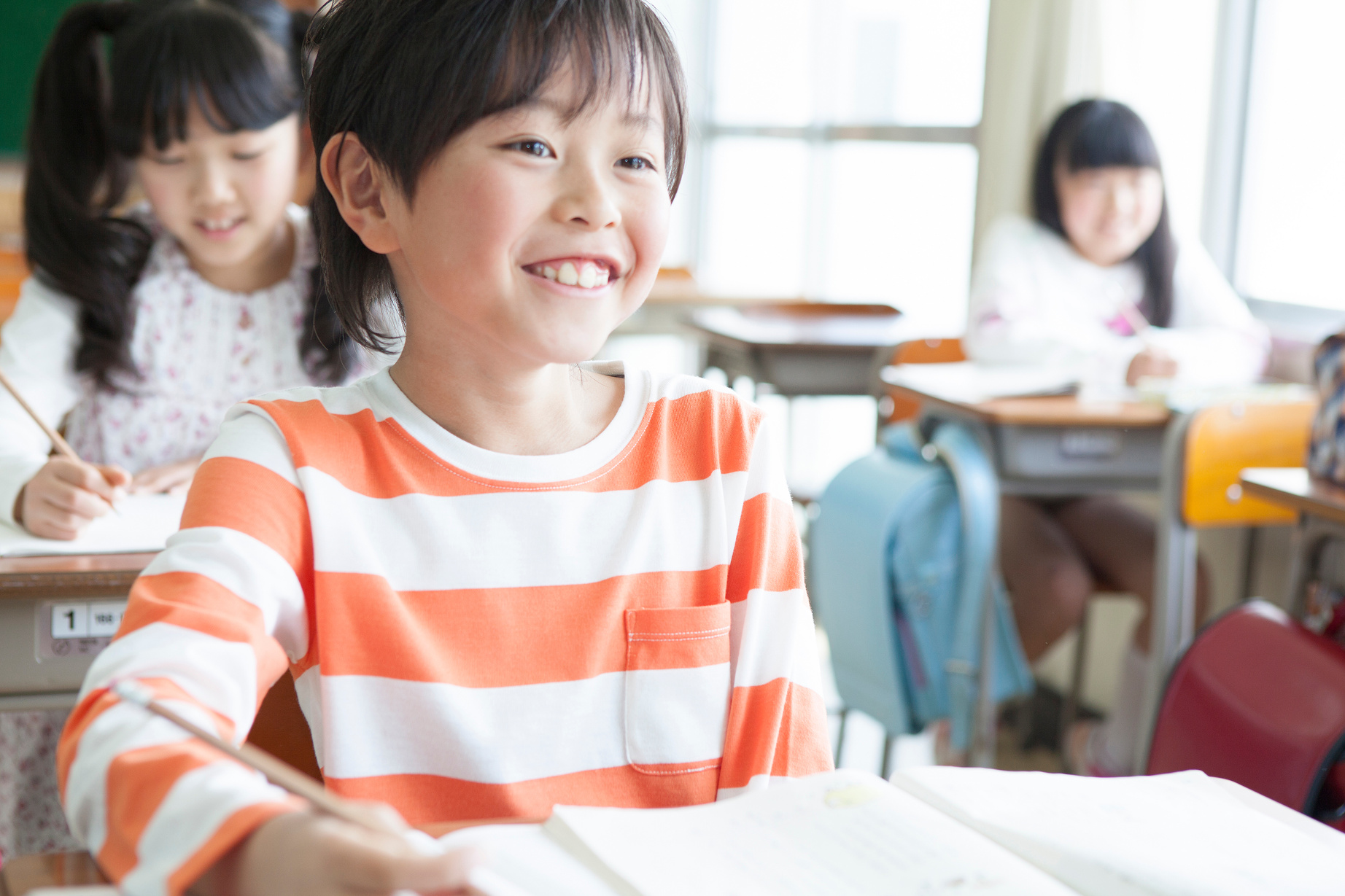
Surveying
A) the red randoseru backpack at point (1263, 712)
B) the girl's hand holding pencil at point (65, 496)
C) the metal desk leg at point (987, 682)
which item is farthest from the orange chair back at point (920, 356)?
the girl's hand holding pencil at point (65, 496)

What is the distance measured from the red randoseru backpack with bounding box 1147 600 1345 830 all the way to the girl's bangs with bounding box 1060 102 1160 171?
1.40m

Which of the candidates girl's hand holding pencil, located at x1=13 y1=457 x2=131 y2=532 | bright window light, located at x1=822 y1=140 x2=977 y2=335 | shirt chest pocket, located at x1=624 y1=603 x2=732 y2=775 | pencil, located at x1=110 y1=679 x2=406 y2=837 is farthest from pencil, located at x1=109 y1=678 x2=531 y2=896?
bright window light, located at x1=822 y1=140 x2=977 y2=335

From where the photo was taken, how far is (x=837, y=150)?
4.66m

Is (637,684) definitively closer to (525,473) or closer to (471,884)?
(525,473)

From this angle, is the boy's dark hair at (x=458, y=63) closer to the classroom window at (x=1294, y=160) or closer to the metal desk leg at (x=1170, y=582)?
the metal desk leg at (x=1170, y=582)

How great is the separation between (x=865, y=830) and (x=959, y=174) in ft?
12.2

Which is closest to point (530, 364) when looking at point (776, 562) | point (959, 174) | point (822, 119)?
point (776, 562)

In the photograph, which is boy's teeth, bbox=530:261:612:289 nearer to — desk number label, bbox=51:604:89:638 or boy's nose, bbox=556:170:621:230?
boy's nose, bbox=556:170:621:230

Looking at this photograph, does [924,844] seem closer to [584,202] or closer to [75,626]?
[584,202]

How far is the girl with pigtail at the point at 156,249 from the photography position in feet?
5.47

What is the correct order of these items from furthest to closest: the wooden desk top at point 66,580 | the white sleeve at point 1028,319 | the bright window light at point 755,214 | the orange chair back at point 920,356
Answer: the bright window light at point 755,214, the orange chair back at point 920,356, the white sleeve at point 1028,319, the wooden desk top at point 66,580

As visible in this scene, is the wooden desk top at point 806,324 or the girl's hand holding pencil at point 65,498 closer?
the girl's hand holding pencil at point 65,498

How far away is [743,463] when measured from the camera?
0.93 metres

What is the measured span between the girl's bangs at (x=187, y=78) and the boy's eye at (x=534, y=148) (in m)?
1.02
